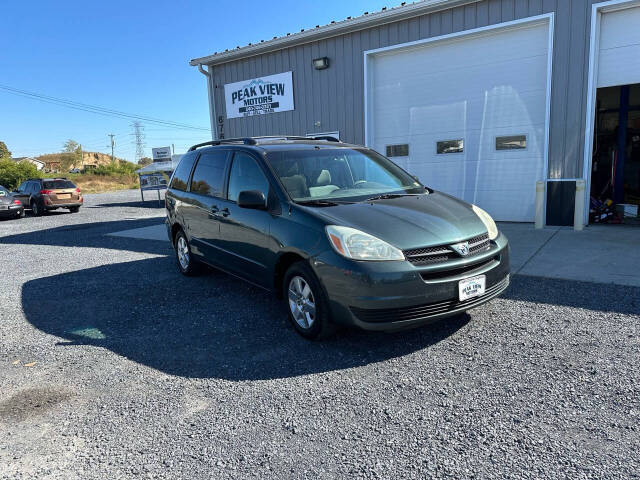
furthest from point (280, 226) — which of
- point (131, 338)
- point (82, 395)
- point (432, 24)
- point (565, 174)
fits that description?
point (432, 24)

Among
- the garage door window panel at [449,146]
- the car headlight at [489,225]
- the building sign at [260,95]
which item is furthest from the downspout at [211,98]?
the car headlight at [489,225]

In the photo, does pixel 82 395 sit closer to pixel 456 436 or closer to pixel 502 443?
pixel 456 436

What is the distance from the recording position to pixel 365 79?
Result: 10484mm

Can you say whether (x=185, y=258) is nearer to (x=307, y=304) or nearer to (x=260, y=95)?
(x=307, y=304)

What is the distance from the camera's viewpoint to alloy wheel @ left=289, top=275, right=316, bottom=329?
3.70 m

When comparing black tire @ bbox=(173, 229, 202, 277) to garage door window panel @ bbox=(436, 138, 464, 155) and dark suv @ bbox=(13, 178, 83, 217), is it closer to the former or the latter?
garage door window panel @ bbox=(436, 138, 464, 155)

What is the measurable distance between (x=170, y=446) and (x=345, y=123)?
376 inches

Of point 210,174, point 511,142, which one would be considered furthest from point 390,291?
point 511,142

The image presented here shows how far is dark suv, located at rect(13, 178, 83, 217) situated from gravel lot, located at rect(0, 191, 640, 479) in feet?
46.9

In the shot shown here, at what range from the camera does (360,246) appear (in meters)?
3.36

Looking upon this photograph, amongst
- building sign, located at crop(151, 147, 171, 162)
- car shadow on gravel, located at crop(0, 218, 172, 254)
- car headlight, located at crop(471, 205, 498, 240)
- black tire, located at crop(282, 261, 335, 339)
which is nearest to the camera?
black tire, located at crop(282, 261, 335, 339)

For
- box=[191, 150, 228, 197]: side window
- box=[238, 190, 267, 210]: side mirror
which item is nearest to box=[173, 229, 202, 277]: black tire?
box=[191, 150, 228, 197]: side window

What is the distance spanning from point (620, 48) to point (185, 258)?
8215 millimetres

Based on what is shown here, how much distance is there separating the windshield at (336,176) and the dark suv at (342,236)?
0.01m
